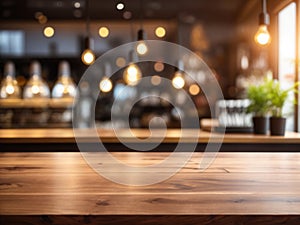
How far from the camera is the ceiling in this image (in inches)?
209

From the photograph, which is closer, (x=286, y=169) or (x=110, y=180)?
(x=110, y=180)

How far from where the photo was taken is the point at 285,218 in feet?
2.91

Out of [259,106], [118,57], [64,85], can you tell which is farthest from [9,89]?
[259,106]

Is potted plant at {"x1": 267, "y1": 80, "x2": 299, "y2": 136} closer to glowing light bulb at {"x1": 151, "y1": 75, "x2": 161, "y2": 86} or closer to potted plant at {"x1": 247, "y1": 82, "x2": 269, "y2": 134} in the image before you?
potted plant at {"x1": 247, "y1": 82, "x2": 269, "y2": 134}

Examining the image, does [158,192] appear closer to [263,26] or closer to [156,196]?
[156,196]

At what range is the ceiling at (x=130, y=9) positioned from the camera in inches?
209

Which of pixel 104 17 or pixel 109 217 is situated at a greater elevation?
pixel 104 17

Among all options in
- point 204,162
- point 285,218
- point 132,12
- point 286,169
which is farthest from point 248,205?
point 132,12

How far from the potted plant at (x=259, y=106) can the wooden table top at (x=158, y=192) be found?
175cm

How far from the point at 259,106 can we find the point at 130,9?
2.91 meters

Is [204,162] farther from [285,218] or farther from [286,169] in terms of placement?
[285,218]

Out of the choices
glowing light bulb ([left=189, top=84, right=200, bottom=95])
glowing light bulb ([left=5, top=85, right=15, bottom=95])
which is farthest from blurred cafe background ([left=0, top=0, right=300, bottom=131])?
glowing light bulb ([left=5, top=85, right=15, bottom=95])

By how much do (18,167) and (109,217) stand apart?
0.80m

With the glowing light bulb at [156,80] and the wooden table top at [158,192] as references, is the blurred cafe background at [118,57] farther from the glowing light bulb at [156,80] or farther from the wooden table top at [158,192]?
the wooden table top at [158,192]
